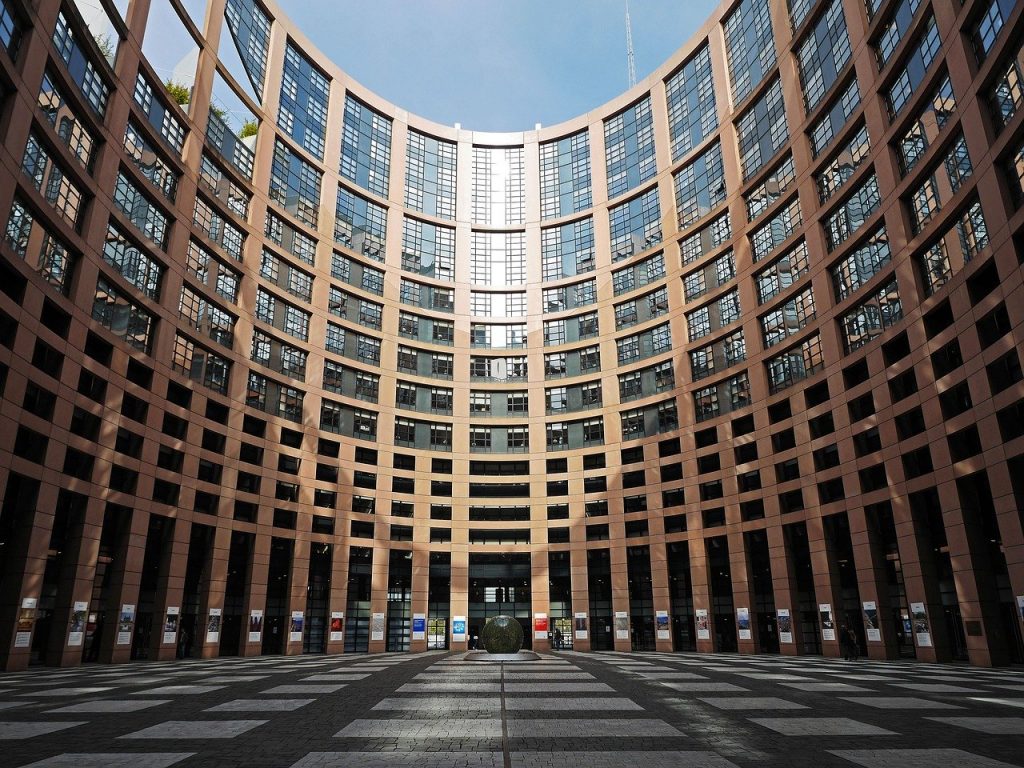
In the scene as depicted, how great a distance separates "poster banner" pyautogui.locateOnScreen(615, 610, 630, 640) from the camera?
6694 cm

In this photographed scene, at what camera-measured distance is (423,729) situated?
43.5ft

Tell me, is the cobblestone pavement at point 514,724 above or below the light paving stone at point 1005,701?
above

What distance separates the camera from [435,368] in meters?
79.7

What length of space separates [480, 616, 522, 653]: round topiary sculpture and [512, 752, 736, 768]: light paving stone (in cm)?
3032

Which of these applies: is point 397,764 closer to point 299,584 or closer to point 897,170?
point 897,170

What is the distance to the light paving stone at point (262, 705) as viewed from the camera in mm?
16328

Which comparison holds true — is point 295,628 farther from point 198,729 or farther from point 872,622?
point 198,729

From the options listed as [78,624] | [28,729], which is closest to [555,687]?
[28,729]

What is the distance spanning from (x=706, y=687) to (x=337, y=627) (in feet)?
160

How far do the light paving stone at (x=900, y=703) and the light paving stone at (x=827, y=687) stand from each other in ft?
6.73

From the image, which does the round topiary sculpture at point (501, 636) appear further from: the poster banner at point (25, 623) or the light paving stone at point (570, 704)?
the poster banner at point (25, 623)

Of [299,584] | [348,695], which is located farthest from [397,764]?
[299,584]

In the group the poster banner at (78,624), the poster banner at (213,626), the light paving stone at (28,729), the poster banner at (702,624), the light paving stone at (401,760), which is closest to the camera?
the light paving stone at (401,760)

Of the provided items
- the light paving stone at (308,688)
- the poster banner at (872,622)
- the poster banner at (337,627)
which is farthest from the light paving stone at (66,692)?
the poster banner at (872,622)
